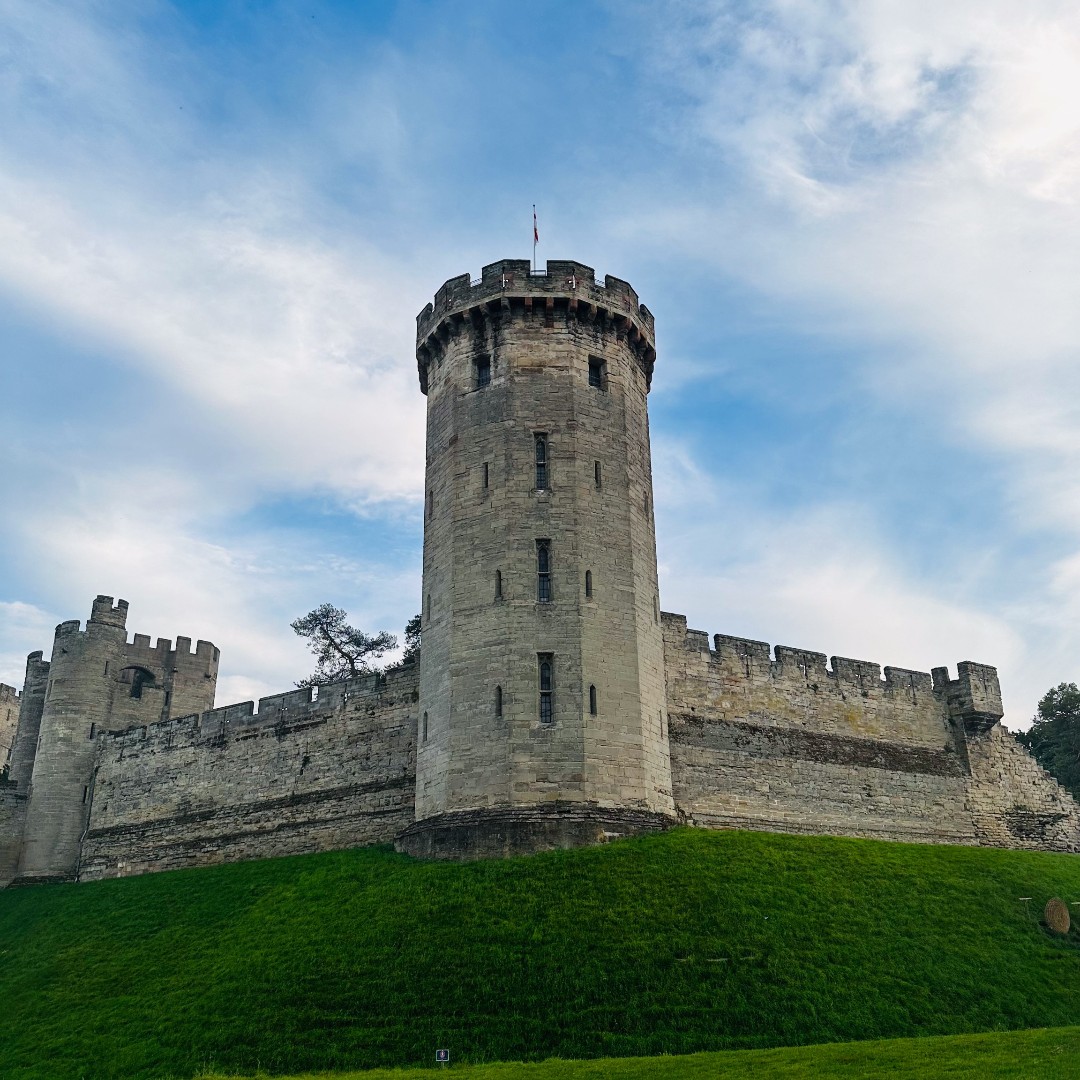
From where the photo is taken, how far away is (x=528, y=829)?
70.5 ft

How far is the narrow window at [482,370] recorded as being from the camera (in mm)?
26359

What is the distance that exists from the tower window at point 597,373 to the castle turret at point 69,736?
63.7ft

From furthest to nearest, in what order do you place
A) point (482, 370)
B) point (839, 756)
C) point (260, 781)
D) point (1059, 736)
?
point (1059, 736) < point (260, 781) < point (839, 756) < point (482, 370)

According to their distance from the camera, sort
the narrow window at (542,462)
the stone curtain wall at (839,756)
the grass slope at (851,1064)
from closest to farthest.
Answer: the grass slope at (851,1064)
the narrow window at (542,462)
the stone curtain wall at (839,756)

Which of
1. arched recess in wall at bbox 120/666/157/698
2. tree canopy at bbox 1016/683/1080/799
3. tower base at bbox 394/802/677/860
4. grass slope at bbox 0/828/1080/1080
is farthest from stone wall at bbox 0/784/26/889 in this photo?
tree canopy at bbox 1016/683/1080/799

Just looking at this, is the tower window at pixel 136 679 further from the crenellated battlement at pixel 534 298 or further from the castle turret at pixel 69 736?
the crenellated battlement at pixel 534 298

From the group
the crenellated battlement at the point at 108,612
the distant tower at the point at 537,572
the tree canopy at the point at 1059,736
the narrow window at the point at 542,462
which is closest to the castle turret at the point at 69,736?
the crenellated battlement at the point at 108,612

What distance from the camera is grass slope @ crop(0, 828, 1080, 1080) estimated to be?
1623 centimetres

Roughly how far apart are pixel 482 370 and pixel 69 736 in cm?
1886

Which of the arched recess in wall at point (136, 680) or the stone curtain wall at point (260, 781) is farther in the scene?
the arched recess in wall at point (136, 680)

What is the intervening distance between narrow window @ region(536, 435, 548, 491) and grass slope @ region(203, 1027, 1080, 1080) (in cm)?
1292

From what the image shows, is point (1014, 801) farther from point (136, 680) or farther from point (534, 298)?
point (136, 680)

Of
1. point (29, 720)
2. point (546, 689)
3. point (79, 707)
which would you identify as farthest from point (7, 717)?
point (546, 689)

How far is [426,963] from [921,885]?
9.77 metres
